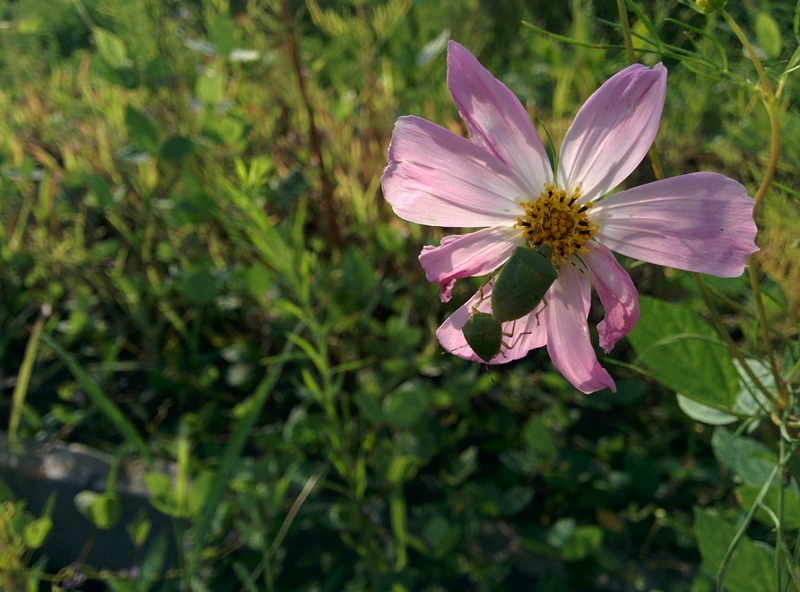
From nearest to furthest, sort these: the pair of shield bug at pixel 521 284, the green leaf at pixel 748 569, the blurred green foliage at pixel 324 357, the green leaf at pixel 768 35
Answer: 1. the pair of shield bug at pixel 521 284
2. the green leaf at pixel 748 569
3. the green leaf at pixel 768 35
4. the blurred green foliage at pixel 324 357

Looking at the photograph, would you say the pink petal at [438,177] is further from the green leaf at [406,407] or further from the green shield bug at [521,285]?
the green leaf at [406,407]

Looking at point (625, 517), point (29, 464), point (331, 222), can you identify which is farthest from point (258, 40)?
point (625, 517)

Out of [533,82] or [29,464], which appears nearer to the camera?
[29,464]

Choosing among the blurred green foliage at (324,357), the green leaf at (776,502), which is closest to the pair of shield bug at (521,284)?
the blurred green foliage at (324,357)

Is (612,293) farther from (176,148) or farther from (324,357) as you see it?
(176,148)

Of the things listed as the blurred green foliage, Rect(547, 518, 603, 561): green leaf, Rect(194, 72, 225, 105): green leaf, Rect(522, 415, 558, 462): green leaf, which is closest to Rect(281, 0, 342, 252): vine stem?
the blurred green foliage

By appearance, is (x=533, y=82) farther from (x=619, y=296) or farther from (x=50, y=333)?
(x=619, y=296)

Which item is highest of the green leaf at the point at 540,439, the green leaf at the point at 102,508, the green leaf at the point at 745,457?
the green leaf at the point at 745,457

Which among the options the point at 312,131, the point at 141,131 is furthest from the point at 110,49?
the point at 312,131
